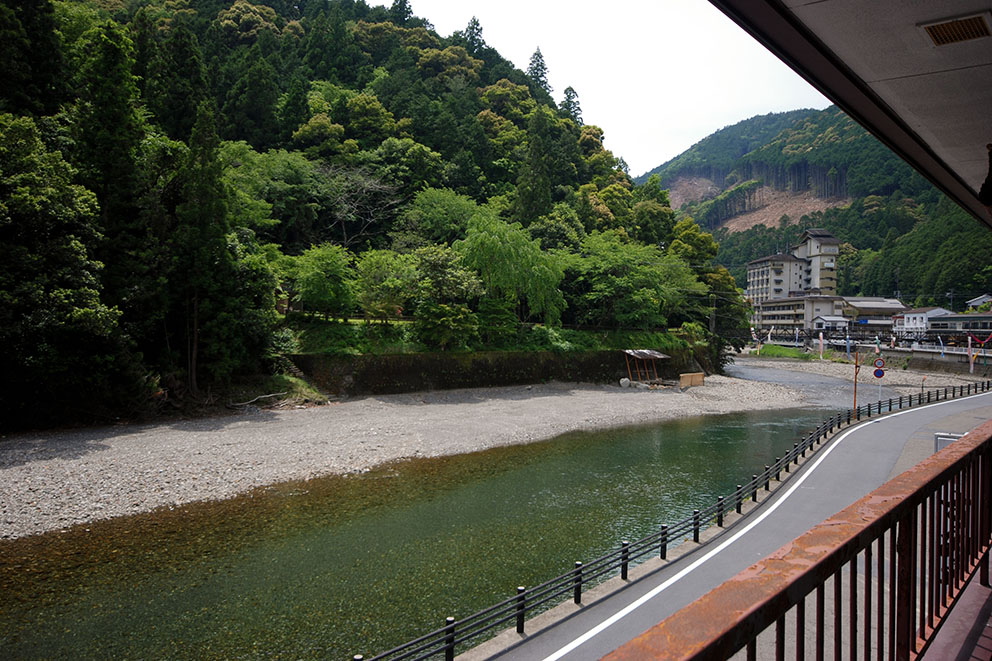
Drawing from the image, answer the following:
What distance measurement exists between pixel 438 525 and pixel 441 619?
11.9ft

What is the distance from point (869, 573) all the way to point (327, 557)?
9.89 metres

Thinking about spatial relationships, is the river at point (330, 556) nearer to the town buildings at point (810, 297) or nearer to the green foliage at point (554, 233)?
the green foliage at point (554, 233)

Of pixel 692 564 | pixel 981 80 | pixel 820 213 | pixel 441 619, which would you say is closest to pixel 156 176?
pixel 441 619

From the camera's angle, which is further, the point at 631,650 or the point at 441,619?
the point at 441,619

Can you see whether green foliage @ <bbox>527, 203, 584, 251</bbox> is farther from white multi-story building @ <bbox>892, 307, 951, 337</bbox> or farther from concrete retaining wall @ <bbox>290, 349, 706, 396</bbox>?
white multi-story building @ <bbox>892, 307, 951, 337</bbox>

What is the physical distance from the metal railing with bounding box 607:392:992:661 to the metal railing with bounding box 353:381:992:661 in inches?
183

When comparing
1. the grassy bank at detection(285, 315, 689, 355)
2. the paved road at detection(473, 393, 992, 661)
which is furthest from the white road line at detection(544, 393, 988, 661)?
the grassy bank at detection(285, 315, 689, 355)

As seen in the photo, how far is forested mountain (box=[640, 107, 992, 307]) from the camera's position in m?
61.4

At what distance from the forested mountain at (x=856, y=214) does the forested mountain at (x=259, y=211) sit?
69.4 ft

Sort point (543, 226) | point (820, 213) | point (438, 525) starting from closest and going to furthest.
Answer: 1. point (438, 525)
2. point (543, 226)
3. point (820, 213)

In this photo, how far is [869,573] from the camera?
1878 millimetres

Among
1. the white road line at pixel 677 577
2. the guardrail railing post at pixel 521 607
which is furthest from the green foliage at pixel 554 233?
the guardrail railing post at pixel 521 607

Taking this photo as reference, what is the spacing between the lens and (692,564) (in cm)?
844

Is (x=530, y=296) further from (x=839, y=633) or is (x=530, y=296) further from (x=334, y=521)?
(x=839, y=633)
